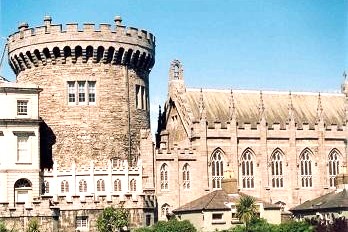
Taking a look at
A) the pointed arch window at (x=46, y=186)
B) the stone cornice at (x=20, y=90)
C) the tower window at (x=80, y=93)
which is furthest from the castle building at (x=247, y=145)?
the stone cornice at (x=20, y=90)

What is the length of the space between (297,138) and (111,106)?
19084 millimetres

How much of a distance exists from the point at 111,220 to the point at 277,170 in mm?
23315

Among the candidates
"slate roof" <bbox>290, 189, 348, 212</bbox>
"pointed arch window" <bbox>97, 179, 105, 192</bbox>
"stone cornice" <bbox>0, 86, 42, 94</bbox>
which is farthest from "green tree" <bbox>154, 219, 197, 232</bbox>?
"stone cornice" <bbox>0, 86, 42, 94</bbox>

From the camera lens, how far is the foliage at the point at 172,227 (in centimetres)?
5894

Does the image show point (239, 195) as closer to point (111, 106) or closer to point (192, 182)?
point (192, 182)

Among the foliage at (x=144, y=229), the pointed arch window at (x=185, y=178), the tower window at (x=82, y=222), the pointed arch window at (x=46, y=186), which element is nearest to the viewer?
the foliage at (x=144, y=229)

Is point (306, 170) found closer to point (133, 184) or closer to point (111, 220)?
point (133, 184)

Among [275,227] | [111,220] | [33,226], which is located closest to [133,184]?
[111,220]

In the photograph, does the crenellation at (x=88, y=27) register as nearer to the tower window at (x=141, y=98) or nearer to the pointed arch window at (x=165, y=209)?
the tower window at (x=141, y=98)

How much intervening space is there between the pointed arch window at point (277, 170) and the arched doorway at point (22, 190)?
2463cm

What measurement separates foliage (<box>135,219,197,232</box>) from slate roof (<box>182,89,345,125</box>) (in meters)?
16.5

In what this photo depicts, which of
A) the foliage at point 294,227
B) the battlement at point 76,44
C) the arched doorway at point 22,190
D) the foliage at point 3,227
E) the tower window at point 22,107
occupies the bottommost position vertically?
the foliage at point 294,227

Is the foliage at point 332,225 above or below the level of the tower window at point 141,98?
below

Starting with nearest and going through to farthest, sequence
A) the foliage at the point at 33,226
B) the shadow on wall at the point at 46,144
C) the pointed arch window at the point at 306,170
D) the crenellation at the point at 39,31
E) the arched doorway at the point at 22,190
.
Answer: the foliage at the point at 33,226, the arched doorway at the point at 22,190, the shadow on wall at the point at 46,144, the crenellation at the point at 39,31, the pointed arch window at the point at 306,170
